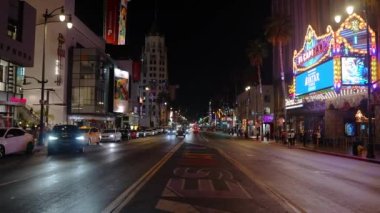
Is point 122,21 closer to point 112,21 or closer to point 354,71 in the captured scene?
point 112,21

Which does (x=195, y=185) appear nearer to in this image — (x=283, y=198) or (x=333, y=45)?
(x=283, y=198)

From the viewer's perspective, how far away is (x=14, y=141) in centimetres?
2902

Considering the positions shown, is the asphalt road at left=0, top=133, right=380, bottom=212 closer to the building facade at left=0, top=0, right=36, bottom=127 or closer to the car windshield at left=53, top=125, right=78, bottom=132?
the car windshield at left=53, top=125, right=78, bottom=132

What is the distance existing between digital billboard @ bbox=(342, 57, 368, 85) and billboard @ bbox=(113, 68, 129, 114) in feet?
206

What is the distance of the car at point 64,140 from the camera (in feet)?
99.6

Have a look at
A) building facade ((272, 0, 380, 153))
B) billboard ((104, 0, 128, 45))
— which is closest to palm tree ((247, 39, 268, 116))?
building facade ((272, 0, 380, 153))

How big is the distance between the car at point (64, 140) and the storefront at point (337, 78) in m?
19.2

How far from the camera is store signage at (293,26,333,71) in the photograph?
4609cm

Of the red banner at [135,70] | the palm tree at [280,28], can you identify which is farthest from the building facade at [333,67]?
the red banner at [135,70]

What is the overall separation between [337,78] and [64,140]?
2413 cm

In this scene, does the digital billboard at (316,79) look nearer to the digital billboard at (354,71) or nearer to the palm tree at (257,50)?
the digital billboard at (354,71)

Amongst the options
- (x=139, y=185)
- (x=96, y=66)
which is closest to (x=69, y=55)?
(x=96, y=66)

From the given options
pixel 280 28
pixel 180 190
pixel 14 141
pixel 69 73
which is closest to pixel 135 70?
pixel 69 73

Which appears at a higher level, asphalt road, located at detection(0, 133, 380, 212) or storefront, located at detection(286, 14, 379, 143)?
storefront, located at detection(286, 14, 379, 143)
